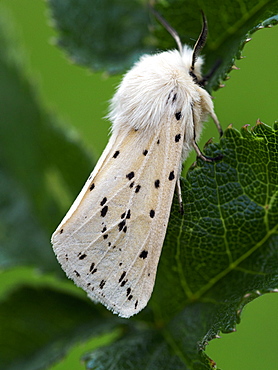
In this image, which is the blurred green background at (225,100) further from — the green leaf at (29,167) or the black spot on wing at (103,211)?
the black spot on wing at (103,211)

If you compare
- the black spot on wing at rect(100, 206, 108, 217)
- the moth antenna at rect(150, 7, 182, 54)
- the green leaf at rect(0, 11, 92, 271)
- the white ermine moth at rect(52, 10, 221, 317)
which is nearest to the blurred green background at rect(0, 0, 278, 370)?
the green leaf at rect(0, 11, 92, 271)

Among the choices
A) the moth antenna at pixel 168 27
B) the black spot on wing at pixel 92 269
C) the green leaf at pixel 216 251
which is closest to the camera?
the green leaf at pixel 216 251

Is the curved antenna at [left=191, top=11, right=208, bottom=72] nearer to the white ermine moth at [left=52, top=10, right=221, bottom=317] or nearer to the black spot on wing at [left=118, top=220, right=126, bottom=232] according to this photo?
the white ermine moth at [left=52, top=10, right=221, bottom=317]

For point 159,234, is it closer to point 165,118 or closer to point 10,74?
point 165,118

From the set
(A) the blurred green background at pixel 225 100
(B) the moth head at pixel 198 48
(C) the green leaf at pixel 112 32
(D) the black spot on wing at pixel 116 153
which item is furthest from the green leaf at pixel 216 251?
(A) the blurred green background at pixel 225 100

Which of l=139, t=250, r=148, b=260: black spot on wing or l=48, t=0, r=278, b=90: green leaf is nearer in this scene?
l=139, t=250, r=148, b=260: black spot on wing

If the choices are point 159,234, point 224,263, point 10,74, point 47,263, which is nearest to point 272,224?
point 224,263
